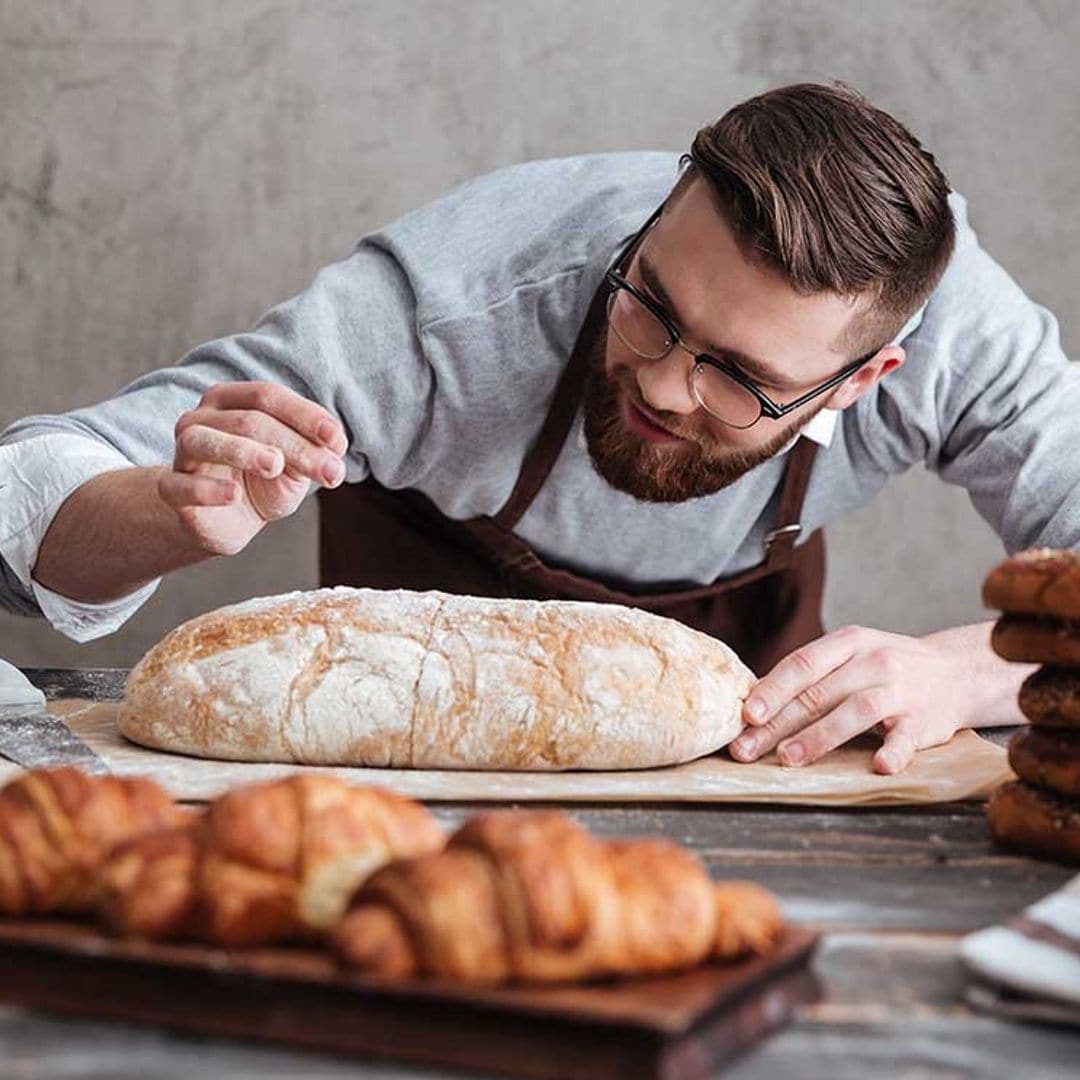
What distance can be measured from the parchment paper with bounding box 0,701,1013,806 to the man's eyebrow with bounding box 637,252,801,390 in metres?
0.49

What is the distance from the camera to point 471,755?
1756mm

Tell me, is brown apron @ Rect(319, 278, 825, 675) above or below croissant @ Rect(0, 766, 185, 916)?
below

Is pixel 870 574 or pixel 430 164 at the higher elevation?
pixel 430 164

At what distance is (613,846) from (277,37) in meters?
3.01

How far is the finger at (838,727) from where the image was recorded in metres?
1.80

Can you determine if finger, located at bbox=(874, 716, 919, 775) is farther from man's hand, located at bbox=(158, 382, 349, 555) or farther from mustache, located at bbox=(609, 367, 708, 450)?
man's hand, located at bbox=(158, 382, 349, 555)

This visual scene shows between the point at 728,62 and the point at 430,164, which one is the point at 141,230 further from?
the point at 728,62

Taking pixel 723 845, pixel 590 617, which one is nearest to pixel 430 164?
pixel 590 617

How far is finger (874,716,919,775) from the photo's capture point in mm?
1755

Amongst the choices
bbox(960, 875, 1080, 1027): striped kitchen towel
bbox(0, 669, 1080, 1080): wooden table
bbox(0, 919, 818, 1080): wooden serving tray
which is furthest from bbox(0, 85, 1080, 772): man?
bbox(0, 919, 818, 1080): wooden serving tray

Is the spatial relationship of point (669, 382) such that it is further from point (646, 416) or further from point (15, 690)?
point (15, 690)

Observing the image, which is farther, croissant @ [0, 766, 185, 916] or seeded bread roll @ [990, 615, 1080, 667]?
seeded bread roll @ [990, 615, 1080, 667]

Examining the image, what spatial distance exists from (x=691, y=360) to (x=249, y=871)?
1.26 m

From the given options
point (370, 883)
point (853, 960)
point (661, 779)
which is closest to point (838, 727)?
point (661, 779)
